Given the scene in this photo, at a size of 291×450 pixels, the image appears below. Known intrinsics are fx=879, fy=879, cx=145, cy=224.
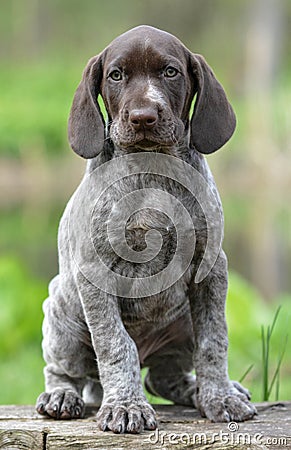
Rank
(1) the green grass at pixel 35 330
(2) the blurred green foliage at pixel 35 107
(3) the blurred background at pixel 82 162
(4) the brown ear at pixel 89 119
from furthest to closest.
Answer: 1. (2) the blurred green foliage at pixel 35 107
2. (3) the blurred background at pixel 82 162
3. (1) the green grass at pixel 35 330
4. (4) the brown ear at pixel 89 119

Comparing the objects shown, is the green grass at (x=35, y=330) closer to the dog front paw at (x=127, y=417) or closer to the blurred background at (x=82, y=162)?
the blurred background at (x=82, y=162)

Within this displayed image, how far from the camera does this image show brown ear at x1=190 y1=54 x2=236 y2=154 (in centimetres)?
419

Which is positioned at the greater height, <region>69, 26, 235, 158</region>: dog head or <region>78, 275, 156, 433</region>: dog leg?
<region>69, 26, 235, 158</region>: dog head

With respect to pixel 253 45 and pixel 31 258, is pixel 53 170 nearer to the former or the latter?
pixel 31 258

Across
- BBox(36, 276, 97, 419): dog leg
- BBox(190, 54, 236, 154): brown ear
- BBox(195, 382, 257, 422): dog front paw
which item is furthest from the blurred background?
BBox(190, 54, 236, 154): brown ear

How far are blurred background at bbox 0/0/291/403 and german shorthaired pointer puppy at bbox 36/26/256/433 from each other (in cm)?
98

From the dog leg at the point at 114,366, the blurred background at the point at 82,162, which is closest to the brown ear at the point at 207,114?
the dog leg at the point at 114,366

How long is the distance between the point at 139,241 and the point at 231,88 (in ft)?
93.5

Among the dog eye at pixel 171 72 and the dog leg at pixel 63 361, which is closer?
the dog eye at pixel 171 72

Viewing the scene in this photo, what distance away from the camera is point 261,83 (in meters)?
27.3

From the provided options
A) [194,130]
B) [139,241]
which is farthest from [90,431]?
[194,130]

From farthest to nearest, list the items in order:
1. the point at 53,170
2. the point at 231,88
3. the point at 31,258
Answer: the point at 231,88
the point at 53,170
the point at 31,258

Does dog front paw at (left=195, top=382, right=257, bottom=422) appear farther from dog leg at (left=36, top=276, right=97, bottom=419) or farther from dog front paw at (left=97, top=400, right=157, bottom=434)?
dog leg at (left=36, top=276, right=97, bottom=419)

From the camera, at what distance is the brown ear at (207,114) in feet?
13.7
